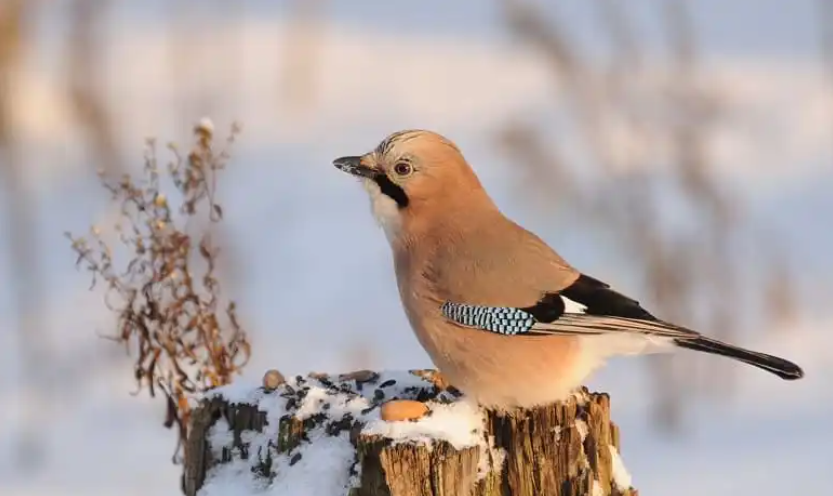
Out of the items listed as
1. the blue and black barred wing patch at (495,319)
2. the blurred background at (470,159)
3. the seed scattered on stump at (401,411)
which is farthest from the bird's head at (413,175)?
the blurred background at (470,159)

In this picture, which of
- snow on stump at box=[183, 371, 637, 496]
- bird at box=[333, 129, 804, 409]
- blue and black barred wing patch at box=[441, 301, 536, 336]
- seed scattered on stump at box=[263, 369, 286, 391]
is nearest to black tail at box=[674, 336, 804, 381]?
bird at box=[333, 129, 804, 409]

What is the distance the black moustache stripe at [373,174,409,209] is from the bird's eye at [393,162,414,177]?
1.5 inches

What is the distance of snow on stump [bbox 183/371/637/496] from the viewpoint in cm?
317

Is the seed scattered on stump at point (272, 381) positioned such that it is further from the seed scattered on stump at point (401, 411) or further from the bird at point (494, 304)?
the seed scattered on stump at point (401, 411)

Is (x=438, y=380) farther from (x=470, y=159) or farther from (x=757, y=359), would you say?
(x=470, y=159)

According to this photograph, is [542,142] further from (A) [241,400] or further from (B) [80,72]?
(A) [241,400]

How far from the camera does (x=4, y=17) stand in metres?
8.04

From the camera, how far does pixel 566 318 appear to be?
364 centimetres

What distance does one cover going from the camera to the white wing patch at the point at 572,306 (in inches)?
144

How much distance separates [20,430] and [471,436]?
4.91m

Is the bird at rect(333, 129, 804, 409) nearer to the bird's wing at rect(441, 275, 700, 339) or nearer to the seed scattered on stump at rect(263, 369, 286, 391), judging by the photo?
the bird's wing at rect(441, 275, 700, 339)

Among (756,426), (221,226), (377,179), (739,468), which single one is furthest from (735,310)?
(377,179)

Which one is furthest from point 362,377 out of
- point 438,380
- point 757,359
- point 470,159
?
point 470,159

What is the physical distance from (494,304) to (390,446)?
0.67 meters
